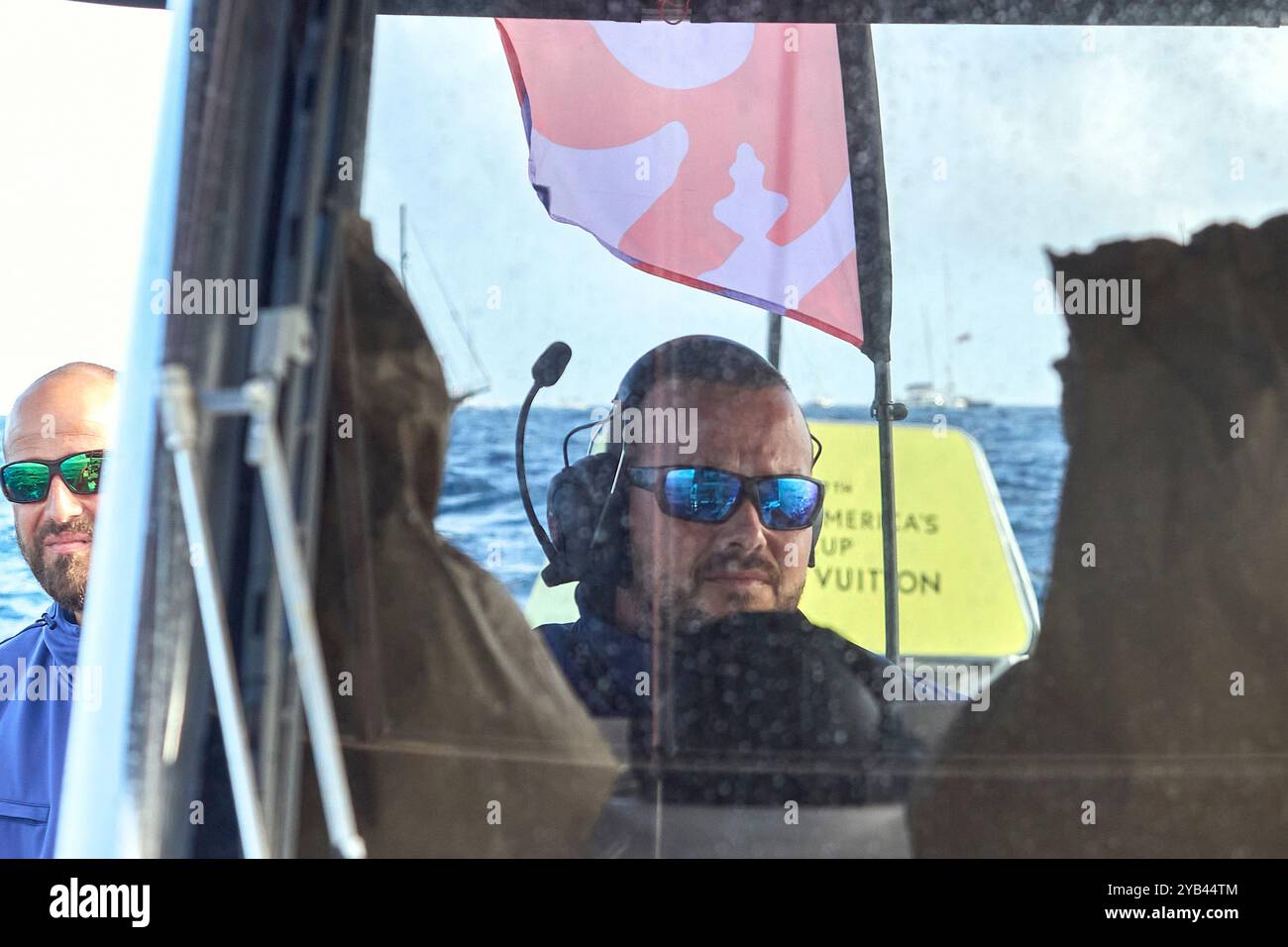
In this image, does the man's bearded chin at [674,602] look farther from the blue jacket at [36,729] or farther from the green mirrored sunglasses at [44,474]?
the green mirrored sunglasses at [44,474]

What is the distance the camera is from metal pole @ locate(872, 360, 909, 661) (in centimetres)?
142

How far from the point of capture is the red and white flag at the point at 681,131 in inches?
51.3

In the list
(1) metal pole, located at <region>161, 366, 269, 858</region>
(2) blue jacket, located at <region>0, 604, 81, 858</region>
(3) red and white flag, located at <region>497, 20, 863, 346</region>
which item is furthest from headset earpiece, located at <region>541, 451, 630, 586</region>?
(2) blue jacket, located at <region>0, 604, 81, 858</region>

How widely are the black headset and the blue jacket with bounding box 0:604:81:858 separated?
1016mm

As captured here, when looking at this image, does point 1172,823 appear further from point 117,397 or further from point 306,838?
point 117,397

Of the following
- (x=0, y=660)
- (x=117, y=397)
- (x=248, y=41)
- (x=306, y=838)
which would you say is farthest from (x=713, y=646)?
(x=0, y=660)

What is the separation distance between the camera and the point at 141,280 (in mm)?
1146

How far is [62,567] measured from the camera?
219 cm

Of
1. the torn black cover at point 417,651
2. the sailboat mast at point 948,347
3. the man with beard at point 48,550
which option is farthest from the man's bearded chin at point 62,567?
the sailboat mast at point 948,347

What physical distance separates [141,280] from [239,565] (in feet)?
0.92

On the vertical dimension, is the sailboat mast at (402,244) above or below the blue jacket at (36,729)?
above

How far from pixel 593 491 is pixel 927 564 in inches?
16.9

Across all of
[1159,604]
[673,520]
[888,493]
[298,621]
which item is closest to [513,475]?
[673,520]

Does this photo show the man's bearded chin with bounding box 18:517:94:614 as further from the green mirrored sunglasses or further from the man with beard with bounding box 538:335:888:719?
the man with beard with bounding box 538:335:888:719
